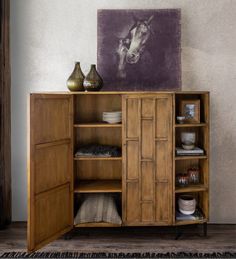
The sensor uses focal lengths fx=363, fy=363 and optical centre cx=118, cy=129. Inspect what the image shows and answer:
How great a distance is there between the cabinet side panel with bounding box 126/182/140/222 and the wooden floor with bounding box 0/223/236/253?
0.75 feet

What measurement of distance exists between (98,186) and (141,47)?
1439mm

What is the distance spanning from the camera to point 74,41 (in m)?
3.67

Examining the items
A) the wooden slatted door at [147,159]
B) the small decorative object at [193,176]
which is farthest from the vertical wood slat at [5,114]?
the small decorative object at [193,176]

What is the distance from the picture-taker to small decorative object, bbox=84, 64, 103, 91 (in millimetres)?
3334

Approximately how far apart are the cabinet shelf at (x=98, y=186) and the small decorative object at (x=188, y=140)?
0.73 meters

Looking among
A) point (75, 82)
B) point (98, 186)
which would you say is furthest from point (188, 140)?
point (75, 82)

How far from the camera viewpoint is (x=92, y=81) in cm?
333

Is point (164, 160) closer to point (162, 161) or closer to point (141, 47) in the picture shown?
point (162, 161)

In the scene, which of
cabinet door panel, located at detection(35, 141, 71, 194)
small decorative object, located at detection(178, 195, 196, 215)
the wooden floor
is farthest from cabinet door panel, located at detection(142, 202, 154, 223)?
cabinet door panel, located at detection(35, 141, 71, 194)

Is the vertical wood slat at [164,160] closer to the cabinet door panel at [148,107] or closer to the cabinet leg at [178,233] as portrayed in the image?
the cabinet door panel at [148,107]

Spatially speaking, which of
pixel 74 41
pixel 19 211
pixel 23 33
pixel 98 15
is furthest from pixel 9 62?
pixel 19 211

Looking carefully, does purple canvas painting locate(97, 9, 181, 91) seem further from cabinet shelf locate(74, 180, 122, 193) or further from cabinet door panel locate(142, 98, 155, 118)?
cabinet shelf locate(74, 180, 122, 193)

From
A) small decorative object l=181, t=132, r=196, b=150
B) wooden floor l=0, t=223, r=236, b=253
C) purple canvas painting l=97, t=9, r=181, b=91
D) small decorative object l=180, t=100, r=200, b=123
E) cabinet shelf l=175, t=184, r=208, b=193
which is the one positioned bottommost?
wooden floor l=0, t=223, r=236, b=253

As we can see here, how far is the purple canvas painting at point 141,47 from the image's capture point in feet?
11.9
